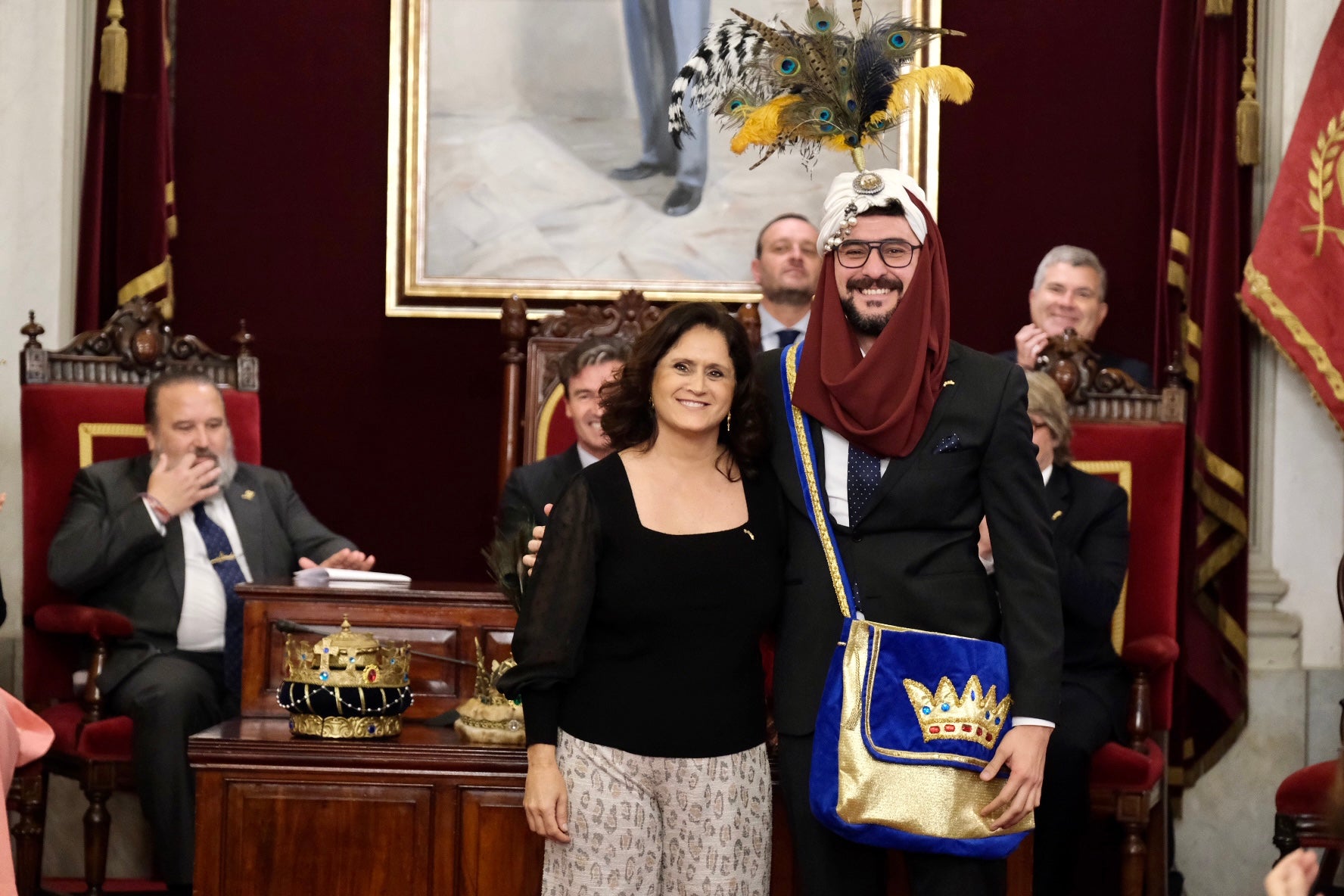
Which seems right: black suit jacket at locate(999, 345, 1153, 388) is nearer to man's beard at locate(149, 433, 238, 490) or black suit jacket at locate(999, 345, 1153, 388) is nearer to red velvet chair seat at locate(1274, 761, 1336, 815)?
red velvet chair seat at locate(1274, 761, 1336, 815)

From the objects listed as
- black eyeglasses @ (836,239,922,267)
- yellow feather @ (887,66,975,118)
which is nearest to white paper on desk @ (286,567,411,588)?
black eyeglasses @ (836,239,922,267)

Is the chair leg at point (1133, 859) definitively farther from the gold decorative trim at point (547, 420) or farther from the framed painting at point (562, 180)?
the framed painting at point (562, 180)

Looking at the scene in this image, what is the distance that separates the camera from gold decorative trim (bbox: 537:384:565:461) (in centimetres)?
491

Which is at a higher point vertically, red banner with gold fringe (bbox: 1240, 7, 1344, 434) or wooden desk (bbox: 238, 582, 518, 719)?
red banner with gold fringe (bbox: 1240, 7, 1344, 434)

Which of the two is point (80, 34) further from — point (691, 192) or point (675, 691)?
point (675, 691)

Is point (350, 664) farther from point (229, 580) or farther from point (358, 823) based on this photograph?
point (229, 580)

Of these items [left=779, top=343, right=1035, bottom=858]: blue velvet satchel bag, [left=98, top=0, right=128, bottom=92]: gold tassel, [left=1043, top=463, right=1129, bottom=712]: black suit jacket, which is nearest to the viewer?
[left=779, top=343, right=1035, bottom=858]: blue velvet satchel bag

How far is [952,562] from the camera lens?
258 cm

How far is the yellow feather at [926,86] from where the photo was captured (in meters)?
2.75

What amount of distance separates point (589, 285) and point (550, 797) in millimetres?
3073

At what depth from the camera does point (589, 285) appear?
17.8ft

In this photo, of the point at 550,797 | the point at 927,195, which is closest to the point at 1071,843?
the point at 550,797

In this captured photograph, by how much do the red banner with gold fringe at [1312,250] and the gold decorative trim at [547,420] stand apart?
2170 mm

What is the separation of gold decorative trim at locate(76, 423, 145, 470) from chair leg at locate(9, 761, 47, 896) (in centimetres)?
102
